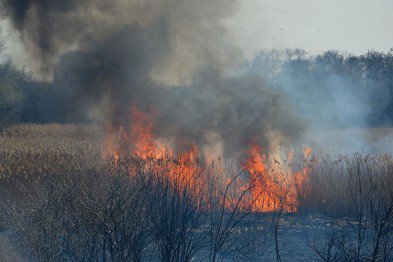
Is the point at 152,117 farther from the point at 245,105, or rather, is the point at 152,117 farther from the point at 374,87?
the point at 374,87

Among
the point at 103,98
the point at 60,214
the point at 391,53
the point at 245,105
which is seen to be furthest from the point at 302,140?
the point at 391,53

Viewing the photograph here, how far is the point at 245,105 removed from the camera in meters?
16.8

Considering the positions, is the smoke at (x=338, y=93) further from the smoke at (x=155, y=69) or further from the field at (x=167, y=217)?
the field at (x=167, y=217)

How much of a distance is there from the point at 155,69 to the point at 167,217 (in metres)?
11.0

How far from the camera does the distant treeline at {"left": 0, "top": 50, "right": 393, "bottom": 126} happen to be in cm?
2492

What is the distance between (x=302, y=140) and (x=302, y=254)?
373 inches

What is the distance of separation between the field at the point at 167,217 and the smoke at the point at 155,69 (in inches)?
117

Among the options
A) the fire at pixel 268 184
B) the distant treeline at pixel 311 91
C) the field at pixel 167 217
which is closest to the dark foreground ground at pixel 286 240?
the field at pixel 167 217

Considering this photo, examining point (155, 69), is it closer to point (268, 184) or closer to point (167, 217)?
point (268, 184)

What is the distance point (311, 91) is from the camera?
2805 cm

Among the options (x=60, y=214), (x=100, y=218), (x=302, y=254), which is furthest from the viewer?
(x=302, y=254)

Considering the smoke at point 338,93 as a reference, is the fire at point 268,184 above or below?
below

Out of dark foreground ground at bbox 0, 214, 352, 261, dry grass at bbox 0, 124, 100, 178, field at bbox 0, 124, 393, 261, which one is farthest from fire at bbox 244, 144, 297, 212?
dry grass at bbox 0, 124, 100, 178

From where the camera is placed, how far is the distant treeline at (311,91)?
81.8 feet
